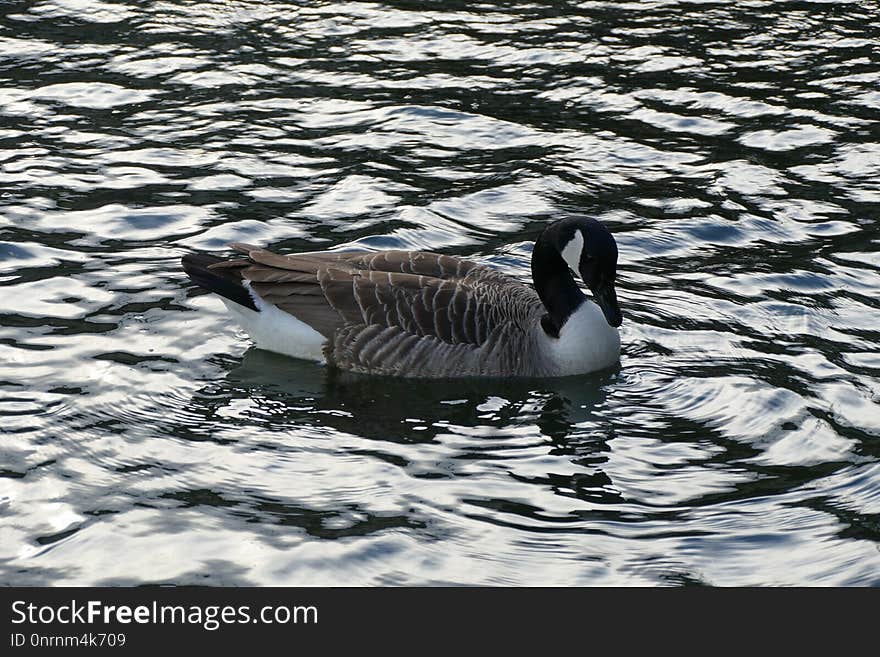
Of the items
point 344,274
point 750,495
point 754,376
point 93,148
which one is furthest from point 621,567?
point 93,148

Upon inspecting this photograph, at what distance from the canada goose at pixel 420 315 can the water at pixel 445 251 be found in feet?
0.75

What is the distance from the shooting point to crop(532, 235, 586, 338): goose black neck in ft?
37.0

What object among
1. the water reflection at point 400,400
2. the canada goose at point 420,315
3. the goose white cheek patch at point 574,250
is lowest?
the water reflection at point 400,400

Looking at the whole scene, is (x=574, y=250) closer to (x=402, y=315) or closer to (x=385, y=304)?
(x=402, y=315)

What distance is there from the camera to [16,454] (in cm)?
943

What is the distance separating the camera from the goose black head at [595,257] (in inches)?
424

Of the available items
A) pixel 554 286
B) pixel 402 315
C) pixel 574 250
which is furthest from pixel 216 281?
pixel 574 250

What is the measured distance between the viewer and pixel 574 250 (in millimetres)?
10977

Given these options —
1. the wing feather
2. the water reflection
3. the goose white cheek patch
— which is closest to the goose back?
the wing feather

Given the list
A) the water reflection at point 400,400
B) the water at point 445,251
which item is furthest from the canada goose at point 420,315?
the water at point 445,251

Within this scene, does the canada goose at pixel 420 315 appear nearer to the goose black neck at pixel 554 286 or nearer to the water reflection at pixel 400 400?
the goose black neck at pixel 554 286

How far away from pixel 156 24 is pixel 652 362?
10276 mm

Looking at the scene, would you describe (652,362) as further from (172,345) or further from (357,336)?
(172,345)

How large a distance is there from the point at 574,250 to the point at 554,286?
0.48 meters
